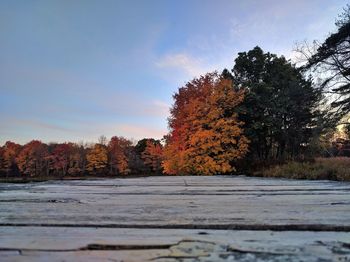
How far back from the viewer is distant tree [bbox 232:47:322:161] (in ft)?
75.7

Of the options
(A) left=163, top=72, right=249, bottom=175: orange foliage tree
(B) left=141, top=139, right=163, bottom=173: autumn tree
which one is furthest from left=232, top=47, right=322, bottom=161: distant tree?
(B) left=141, top=139, right=163, bottom=173: autumn tree

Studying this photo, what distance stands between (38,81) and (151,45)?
656 centimetres

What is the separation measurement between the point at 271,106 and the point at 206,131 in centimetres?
591

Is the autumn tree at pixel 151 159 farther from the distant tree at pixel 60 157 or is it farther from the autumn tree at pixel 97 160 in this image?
the distant tree at pixel 60 157

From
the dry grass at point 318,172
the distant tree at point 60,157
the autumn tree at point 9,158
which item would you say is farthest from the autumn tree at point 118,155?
the dry grass at point 318,172

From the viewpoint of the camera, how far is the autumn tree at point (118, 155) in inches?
2778

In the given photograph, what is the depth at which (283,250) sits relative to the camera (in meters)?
0.96

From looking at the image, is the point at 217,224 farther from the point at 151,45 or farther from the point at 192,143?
the point at 192,143

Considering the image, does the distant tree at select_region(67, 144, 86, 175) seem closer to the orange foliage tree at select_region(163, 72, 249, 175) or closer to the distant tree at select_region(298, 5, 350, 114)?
the orange foliage tree at select_region(163, 72, 249, 175)

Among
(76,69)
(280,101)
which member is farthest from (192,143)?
(76,69)

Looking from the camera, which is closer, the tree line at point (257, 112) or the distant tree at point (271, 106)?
the tree line at point (257, 112)

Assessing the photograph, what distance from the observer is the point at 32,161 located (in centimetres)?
8050

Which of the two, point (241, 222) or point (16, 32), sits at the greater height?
point (16, 32)

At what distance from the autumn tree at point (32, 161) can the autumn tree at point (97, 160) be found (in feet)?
42.4
